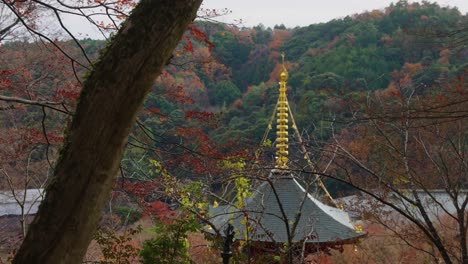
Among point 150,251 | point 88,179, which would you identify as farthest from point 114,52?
point 150,251

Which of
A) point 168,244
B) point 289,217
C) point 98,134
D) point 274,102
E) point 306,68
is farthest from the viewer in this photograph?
point 306,68

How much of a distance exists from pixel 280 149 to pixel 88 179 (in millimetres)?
4443

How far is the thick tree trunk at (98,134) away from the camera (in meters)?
1.74

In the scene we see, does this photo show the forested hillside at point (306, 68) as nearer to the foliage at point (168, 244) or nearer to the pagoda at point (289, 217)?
the pagoda at point (289, 217)

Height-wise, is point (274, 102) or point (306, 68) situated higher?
point (306, 68)

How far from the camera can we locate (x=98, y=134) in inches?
69.9

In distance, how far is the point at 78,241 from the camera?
1.78 metres

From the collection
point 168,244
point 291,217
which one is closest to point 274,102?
point 291,217

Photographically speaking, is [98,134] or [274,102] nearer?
[98,134]

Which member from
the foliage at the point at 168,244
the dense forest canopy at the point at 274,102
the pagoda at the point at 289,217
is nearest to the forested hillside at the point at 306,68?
the dense forest canopy at the point at 274,102

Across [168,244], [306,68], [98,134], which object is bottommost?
[168,244]

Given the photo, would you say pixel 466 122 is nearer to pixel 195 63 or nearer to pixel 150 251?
pixel 195 63

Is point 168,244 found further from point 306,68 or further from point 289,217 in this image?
point 306,68

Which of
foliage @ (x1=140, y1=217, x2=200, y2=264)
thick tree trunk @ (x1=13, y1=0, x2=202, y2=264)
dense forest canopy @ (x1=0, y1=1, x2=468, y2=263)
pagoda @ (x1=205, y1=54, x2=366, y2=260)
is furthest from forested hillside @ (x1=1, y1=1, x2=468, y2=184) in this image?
thick tree trunk @ (x1=13, y1=0, x2=202, y2=264)
